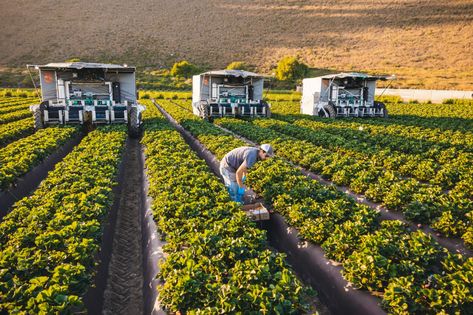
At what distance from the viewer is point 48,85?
1620 cm

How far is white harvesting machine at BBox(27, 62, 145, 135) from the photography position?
604 inches

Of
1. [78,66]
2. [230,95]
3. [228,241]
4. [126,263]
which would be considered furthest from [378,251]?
[230,95]

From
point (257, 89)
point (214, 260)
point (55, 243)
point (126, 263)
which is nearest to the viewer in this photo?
point (214, 260)

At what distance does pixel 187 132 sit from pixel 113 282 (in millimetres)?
11271

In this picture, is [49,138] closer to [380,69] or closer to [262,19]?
[380,69]

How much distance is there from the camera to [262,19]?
104 metres

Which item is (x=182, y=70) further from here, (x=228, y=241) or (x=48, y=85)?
(x=228, y=241)

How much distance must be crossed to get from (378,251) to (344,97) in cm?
2078

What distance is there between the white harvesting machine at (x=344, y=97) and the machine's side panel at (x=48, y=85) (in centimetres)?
1619

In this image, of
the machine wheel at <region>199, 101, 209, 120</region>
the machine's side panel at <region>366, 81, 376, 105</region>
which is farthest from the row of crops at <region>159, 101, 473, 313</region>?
the machine's side panel at <region>366, 81, 376, 105</region>

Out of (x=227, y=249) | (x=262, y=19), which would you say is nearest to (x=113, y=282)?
(x=227, y=249)

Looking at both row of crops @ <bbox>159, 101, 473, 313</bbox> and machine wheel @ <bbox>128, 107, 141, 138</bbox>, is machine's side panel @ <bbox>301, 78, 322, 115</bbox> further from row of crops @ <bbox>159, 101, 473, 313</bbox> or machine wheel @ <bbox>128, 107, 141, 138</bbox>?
row of crops @ <bbox>159, 101, 473, 313</bbox>

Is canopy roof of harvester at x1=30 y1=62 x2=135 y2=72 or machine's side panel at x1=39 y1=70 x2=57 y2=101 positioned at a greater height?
canopy roof of harvester at x1=30 y1=62 x2=135 y2=72

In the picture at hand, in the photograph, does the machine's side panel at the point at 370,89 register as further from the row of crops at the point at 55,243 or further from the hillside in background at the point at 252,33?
the hillside in background at the point at 252,33
